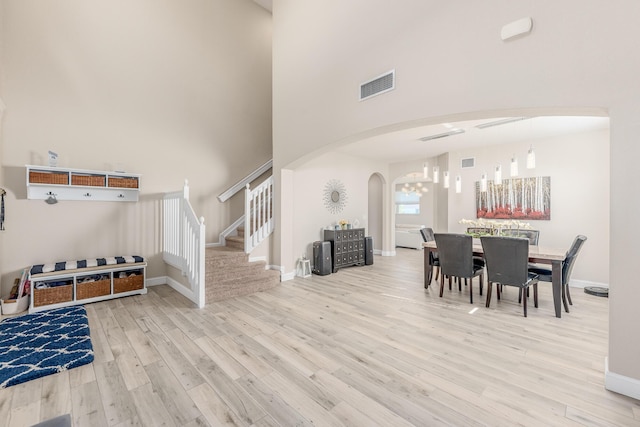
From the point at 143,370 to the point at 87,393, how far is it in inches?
14.2

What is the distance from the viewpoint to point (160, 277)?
496cm

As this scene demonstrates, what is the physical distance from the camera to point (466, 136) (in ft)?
17.4

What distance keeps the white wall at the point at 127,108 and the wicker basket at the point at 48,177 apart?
0.32m

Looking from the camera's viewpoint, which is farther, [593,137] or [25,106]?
[593,137]

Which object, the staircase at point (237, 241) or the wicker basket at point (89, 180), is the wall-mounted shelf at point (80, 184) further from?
the staircase at point (237, 241)

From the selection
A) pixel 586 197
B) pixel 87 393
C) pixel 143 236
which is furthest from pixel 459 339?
pixel 143 236

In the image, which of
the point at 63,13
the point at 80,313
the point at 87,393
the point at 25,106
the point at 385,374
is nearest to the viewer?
the point at 87,393

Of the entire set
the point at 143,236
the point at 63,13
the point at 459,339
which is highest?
the point at 63,13

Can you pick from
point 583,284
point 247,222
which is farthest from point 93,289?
point 583,284

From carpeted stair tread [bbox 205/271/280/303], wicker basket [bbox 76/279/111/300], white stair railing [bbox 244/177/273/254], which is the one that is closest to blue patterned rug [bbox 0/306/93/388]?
wicker basket [bbox 76/279/111/300]

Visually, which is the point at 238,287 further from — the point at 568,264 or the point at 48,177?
the point at 568,264

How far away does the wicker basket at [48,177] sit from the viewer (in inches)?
145

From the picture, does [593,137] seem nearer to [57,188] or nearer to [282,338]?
[282,338]

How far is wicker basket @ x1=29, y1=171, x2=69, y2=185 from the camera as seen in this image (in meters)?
3.69
